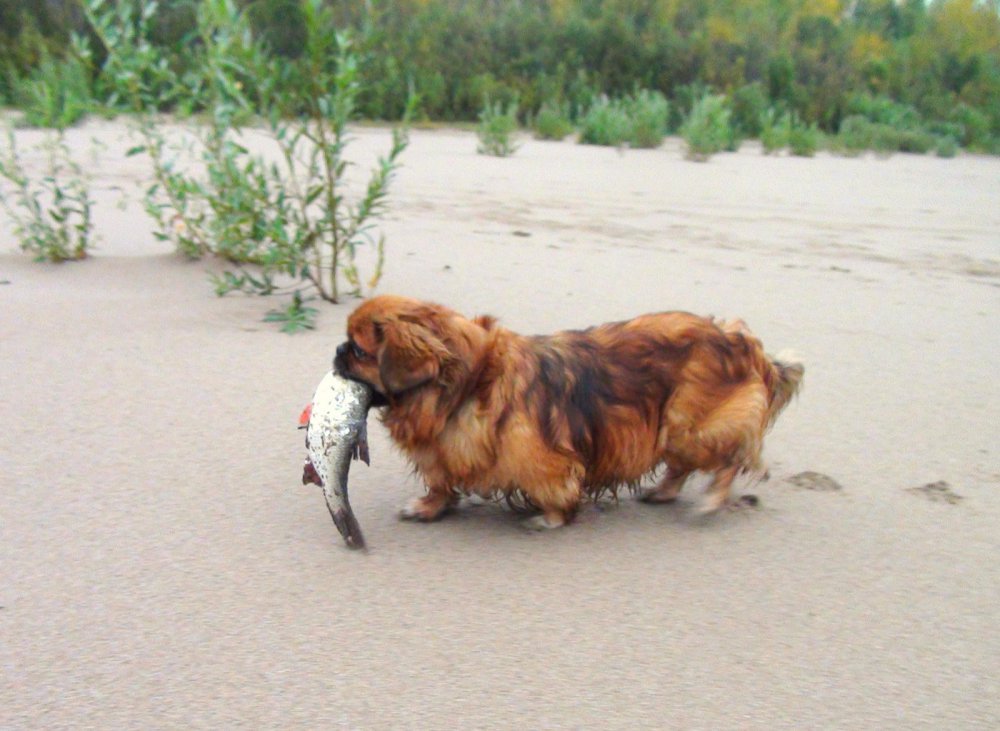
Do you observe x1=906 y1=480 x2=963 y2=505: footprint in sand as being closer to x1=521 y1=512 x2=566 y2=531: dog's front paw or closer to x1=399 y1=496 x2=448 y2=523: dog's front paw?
x1=521 y1=512 x2=566 y2=531: dog's front paw

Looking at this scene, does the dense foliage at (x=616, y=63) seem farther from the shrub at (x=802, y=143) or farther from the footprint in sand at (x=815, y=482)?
the footprint in sand at (x=815, y=482)

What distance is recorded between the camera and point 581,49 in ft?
88.1

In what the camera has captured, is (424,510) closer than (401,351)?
No

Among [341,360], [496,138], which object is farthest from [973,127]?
[341,360]

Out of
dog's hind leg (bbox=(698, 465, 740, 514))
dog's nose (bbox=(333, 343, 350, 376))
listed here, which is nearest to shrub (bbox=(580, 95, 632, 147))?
dog's hind leg (bbox=(698, 465, 740, 514))

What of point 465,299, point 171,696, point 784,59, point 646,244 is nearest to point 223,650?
point 171,696

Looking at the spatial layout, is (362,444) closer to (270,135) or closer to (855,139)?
(270,135)

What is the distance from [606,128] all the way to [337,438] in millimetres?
14660

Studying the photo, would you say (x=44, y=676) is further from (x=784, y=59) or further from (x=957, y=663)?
(x=784, y=59)

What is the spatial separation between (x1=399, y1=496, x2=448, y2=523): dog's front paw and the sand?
0.07m

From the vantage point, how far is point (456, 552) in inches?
145

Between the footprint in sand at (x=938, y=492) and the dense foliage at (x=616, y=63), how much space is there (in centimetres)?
1393

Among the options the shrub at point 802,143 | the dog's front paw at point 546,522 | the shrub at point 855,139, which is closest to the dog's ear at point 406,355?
the dog's front paw at point 546,522

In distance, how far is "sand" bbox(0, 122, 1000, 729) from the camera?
2.86 meters
